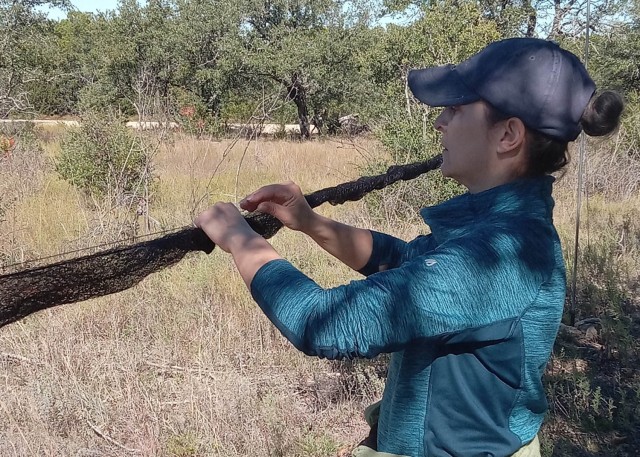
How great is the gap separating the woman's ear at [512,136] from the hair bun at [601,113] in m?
0.14

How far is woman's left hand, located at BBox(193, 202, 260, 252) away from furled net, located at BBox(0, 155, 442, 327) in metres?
0.12

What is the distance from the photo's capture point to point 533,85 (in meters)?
1.17

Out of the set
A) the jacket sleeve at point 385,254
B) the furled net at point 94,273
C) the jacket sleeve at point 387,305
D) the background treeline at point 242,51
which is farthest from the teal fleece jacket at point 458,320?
the background treeline at point 242,51

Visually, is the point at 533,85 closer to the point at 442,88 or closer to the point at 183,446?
the point at 442,88

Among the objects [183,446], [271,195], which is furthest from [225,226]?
[183,446]

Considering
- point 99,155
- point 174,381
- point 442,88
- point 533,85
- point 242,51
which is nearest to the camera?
point 533,85

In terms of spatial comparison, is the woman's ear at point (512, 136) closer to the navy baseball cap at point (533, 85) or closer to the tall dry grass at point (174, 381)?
the navy baseball cap at point (533, 85)

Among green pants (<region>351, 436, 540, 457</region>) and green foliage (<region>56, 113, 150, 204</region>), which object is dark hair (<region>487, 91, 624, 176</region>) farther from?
green foliage (<region>56, 113, 150, 204</region>)

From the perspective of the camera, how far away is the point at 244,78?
83.2 feet

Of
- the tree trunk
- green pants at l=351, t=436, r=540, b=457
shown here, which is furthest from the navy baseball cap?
the tree trunk

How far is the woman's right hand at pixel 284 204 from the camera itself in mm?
1459

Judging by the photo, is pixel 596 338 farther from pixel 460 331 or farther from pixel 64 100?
pixel 64 100

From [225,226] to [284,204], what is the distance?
1.11ft

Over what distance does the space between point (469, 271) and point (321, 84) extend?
2439cm
